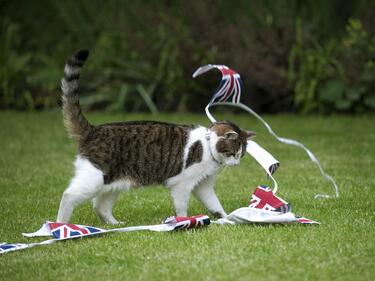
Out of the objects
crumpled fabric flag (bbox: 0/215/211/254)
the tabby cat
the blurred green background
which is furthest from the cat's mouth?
the blurred green background

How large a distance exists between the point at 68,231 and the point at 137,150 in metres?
1.02

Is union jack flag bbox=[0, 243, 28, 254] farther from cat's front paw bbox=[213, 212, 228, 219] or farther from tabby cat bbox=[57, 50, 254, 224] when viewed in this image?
cat's front paw bbox=[213, 212, 228, 219]

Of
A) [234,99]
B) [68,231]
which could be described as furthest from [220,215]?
[68,231]

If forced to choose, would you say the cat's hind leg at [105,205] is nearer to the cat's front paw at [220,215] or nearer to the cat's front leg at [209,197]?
the cat's front leg at [209,197]

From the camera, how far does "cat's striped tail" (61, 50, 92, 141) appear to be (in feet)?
19.1

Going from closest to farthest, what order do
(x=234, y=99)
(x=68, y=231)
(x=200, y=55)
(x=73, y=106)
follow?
(x=68, y=231) < (x=73, y=106) < (x=234, y=99) < (x=200, y=55)

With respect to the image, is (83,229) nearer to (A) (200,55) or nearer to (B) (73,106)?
(B) (73,106)

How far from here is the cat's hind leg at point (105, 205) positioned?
19.9 ft

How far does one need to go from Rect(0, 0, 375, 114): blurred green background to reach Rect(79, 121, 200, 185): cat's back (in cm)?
650

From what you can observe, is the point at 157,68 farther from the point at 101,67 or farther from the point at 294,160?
the point at 294,160

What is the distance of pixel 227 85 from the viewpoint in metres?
6.50

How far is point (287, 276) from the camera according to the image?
4324 millimetres

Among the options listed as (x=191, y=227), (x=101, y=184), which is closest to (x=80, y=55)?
(x=101, y=184)

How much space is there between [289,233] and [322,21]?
8447 mm
